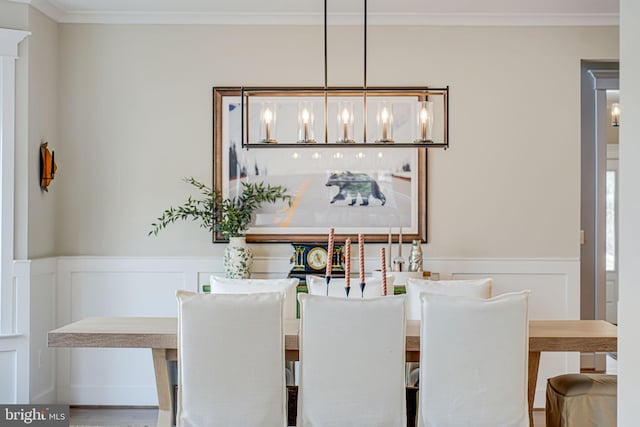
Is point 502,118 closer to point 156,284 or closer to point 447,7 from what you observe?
point 447,7

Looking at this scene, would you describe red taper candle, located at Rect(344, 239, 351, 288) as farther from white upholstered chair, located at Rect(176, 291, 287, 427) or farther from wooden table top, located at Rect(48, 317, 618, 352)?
white upholstered chair, located at Rect(176, 291, 287, 427)

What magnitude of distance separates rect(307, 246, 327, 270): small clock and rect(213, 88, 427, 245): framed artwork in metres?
0.14

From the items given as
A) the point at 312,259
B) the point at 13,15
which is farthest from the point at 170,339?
the point at 13,15

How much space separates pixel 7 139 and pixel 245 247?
1.62 meters

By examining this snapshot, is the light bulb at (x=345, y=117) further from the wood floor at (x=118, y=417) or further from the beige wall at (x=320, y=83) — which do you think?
the wood floor at (x=118, y=417)

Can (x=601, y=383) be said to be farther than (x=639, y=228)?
Yes

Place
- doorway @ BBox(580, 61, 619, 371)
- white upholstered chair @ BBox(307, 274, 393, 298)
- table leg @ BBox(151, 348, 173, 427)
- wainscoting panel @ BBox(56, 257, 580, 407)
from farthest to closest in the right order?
doorway @ BBox(580, 61, 619, 371) → wainscoting panel @ BBox(56, 257, 580, 407) → white upholstered chair @ BBox(307, 274, 393, 298) → table leg @ BBox(151, 348, 173, 427)

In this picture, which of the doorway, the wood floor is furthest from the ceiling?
the wood floor

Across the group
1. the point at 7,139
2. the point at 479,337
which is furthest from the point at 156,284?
the point at 479,337

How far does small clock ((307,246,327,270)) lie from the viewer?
4324 mm

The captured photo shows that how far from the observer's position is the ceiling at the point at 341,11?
4195 mm

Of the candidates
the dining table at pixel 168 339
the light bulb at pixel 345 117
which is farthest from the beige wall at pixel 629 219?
the light bulb at pixel 345 117

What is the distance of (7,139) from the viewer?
155 inches

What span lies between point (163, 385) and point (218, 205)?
1.74 m
